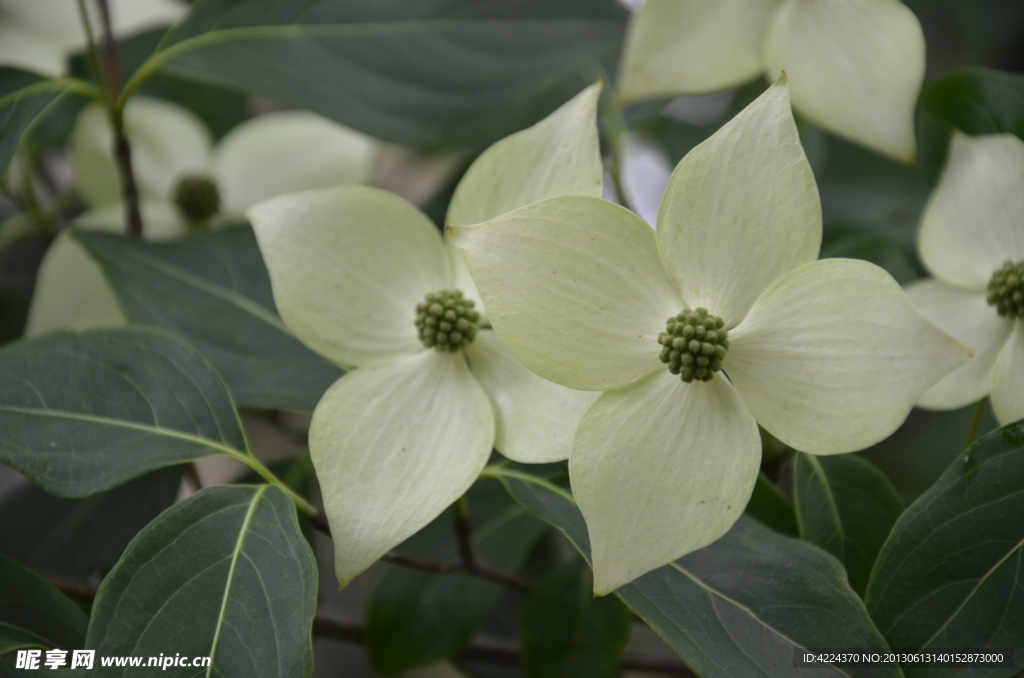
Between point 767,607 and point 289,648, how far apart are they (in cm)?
26

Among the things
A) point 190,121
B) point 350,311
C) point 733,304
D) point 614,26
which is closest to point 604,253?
point 733,304

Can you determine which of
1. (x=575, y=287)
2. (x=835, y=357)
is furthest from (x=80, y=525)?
(x=835, y=357)

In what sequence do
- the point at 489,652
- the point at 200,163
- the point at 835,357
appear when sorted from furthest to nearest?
the point at 200,163, the point at 489,652, the point at 835,357

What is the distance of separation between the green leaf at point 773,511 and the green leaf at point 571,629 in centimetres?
16

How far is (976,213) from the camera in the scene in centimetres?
Answer: 48

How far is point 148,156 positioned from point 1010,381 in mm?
781

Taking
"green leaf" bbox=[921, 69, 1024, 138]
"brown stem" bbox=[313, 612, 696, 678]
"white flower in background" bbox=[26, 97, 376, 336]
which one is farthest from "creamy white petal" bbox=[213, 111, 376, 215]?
"green leaf" bbox=[921, 69, 1024, 138]

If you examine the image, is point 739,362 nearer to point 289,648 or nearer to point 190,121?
point 289,648

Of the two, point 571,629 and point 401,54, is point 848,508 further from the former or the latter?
point 401,54

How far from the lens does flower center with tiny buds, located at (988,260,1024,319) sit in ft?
1.45

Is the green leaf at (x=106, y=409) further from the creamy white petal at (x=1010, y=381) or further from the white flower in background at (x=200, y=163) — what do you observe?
the creamy white petal at (x=1010, y=381)

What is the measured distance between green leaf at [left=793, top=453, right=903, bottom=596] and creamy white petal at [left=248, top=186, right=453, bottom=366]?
0.85ft

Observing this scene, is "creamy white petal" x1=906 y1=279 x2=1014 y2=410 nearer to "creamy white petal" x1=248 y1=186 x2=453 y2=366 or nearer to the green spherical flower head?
"creamy white petal" x1=248 y1=186 x2=453 y2=366

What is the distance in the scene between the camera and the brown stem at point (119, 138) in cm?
62
